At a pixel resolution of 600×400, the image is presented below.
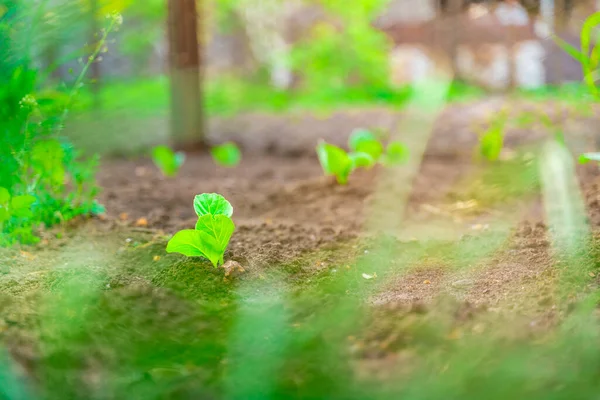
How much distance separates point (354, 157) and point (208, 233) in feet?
4.69

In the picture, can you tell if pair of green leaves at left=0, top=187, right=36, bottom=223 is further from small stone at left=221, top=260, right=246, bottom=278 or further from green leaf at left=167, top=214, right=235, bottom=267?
small stone at left=221, top=260, right=246, bottom=278

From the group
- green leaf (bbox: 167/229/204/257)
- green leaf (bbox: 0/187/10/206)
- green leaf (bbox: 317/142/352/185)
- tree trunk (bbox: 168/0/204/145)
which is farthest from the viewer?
tree trunk (bbox: 168/0/204/145)

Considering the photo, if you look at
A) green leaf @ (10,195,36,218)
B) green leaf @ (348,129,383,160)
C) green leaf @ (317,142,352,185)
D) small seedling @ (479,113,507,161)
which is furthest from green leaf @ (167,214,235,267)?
small seedling @ (479,113,507,161)

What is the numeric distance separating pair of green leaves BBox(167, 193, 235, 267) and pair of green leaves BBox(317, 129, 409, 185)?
127 cm

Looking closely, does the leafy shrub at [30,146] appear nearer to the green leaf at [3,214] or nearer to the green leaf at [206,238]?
the green leaf at [3,214]

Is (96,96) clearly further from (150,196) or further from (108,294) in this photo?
(108,294)

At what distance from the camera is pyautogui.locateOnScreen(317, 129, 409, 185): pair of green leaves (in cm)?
286

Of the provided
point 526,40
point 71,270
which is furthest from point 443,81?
point 71,270

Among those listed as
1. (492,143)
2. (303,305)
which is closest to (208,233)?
(303,305)

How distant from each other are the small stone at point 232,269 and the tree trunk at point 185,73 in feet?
10.3

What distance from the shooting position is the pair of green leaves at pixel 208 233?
1.53m

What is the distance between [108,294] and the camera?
143 cm

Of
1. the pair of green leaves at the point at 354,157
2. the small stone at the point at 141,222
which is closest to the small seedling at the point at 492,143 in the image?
the pair of green leaves at the point at 354,157

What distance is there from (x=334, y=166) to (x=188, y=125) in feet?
6.87
